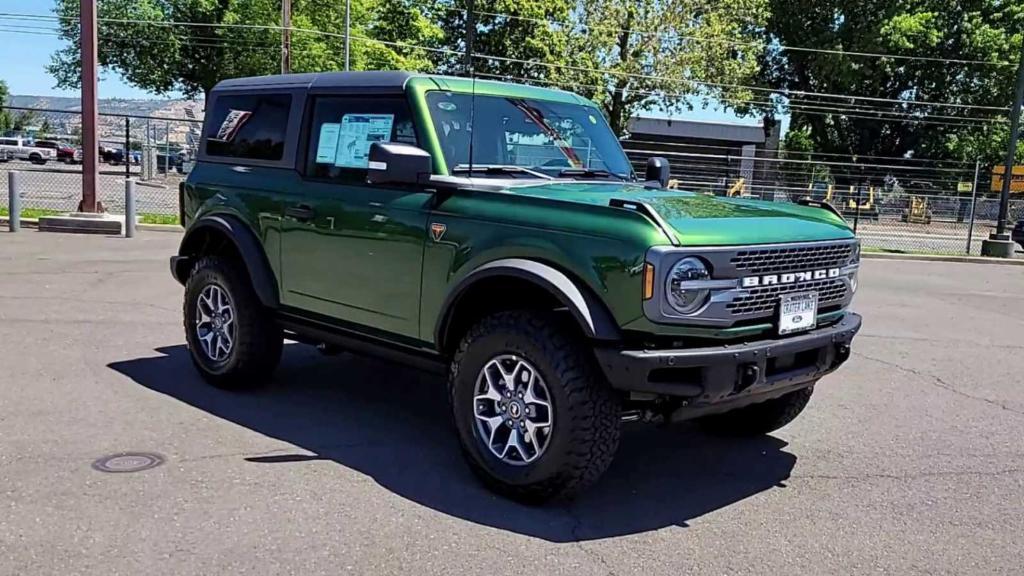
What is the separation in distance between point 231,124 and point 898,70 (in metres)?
46.2

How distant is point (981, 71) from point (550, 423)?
159 feet

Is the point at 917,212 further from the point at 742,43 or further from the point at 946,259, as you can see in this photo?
the point at 742,43

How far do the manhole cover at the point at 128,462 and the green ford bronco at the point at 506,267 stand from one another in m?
1.19

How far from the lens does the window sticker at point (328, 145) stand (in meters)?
5.30

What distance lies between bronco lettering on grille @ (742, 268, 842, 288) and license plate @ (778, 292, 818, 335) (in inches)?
2.9

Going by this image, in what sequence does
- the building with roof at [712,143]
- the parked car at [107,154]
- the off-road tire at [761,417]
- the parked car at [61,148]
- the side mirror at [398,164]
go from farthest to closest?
the parked car at [61,148]
the parked car at [107,154]
the building with roof at [712,143]
the off-road tire at [761,417]
the side mirror at [398,164]

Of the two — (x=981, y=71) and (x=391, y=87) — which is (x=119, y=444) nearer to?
(x=391, y=87)

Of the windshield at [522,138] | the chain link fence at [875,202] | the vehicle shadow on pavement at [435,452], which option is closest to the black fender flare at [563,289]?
the windshield at [522,138]

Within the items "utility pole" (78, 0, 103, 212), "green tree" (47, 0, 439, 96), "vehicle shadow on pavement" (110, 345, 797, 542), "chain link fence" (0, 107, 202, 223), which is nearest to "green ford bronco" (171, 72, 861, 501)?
"vehicle shadow on pavement" (110, 345, 797, 542)

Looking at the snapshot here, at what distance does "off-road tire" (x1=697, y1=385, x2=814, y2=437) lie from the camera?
5.21 metres

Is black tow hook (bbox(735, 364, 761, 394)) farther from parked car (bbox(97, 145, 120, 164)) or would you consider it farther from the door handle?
parked car (bbox(97, 145, 120, 164))

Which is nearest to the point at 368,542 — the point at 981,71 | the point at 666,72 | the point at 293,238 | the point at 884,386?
the point at 293,238

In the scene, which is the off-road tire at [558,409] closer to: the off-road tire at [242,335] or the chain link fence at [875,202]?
the off-road tire at [242,335]

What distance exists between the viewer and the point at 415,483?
4.43 meters
